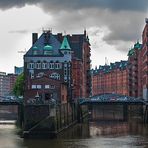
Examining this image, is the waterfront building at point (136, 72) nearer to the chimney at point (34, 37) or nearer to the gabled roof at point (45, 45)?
the chimney at point (34, 37)

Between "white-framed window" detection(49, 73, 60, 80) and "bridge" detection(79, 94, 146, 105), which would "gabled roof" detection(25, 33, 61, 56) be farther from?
"bridge" detection(79, 94, 146, 105)

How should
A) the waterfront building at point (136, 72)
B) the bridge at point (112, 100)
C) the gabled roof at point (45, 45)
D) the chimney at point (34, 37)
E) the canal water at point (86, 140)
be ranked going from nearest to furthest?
the canal water at point (86, 140), the bridge at point (112, 100), the gabled roof at point (45, 45), the chimney at point (34, 37), the waterfront building at point (136, 72)

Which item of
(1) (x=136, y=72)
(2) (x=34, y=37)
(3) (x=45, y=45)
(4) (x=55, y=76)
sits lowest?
(4) (x=55, y=76)

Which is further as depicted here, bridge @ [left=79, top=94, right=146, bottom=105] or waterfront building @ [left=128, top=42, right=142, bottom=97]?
waterfront building @ [left=128, top=42, right=142, bottom=97]

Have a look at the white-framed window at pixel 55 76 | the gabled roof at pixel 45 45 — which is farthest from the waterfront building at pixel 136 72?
the white-framed window at pixel 55 76

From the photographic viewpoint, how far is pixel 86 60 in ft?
542

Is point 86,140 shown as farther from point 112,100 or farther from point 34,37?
point 34,37

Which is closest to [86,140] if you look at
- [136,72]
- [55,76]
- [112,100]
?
[55,76]

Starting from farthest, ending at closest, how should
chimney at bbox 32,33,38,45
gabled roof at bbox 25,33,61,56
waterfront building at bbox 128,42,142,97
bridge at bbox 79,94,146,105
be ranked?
1. waterfront building at bbox 128,42,142,97
2. chimney at bbox 32,33,38,45
3. gabled roof at bbox 25,33,61,56
4. bridge at bbox 79,94,146,105

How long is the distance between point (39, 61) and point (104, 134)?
37042 millimetres

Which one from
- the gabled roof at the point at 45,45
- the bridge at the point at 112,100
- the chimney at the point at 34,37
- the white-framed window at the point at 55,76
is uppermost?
the chimney at the point at 34,37

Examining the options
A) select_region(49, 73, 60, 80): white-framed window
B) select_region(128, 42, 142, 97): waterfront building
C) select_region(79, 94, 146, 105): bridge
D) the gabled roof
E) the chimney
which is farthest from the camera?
select_region(128, 42, 142, 97): waterfront building

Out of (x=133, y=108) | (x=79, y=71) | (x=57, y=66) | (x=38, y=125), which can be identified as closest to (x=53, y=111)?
(x=38, y=125)

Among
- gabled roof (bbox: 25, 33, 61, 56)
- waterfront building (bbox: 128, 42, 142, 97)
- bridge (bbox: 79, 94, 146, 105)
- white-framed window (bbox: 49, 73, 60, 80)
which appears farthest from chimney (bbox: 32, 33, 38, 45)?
waterfront building (bbox: 128, 42, 142, 97)
